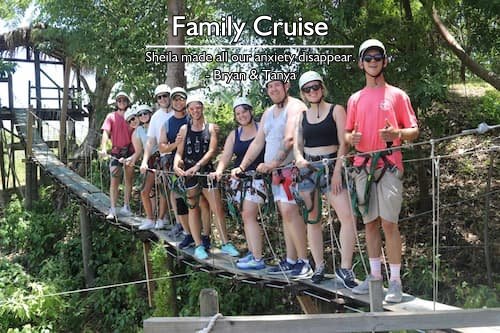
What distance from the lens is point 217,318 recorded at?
6.78ft

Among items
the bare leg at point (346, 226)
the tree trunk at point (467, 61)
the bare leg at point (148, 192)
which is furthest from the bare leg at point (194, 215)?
the tree trunk at point (467, 61)

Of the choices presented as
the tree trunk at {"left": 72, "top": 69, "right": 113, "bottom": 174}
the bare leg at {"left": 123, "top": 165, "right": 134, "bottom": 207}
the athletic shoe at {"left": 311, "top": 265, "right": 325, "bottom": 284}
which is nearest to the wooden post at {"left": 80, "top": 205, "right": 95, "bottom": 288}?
the bare leg at {"left": 123, "top": 165, "right": 134, "bottom": 207}

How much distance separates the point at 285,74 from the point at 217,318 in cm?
315

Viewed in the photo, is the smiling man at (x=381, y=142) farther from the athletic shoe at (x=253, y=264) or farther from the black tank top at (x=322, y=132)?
the athletic shoe at (x=253, y=264)

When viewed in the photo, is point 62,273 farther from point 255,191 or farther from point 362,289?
point 362,289

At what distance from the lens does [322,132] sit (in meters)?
2.87

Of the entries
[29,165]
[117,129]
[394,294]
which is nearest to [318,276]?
[394,294]

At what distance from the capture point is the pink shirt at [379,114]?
257cm

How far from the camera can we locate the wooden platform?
2566 mm

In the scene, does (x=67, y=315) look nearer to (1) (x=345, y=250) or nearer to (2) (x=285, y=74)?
(2) (x=285, y=74)

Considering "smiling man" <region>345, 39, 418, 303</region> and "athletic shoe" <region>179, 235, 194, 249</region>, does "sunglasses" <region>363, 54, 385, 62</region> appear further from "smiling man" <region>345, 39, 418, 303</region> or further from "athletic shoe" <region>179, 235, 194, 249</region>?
"athletic shoe" <region>179, 235, 194, 249</region>

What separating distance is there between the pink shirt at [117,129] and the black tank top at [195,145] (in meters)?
1.58

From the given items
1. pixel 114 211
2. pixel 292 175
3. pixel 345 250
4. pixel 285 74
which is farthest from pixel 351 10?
pixel 114 211

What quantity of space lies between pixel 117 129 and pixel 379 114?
11.0ft
